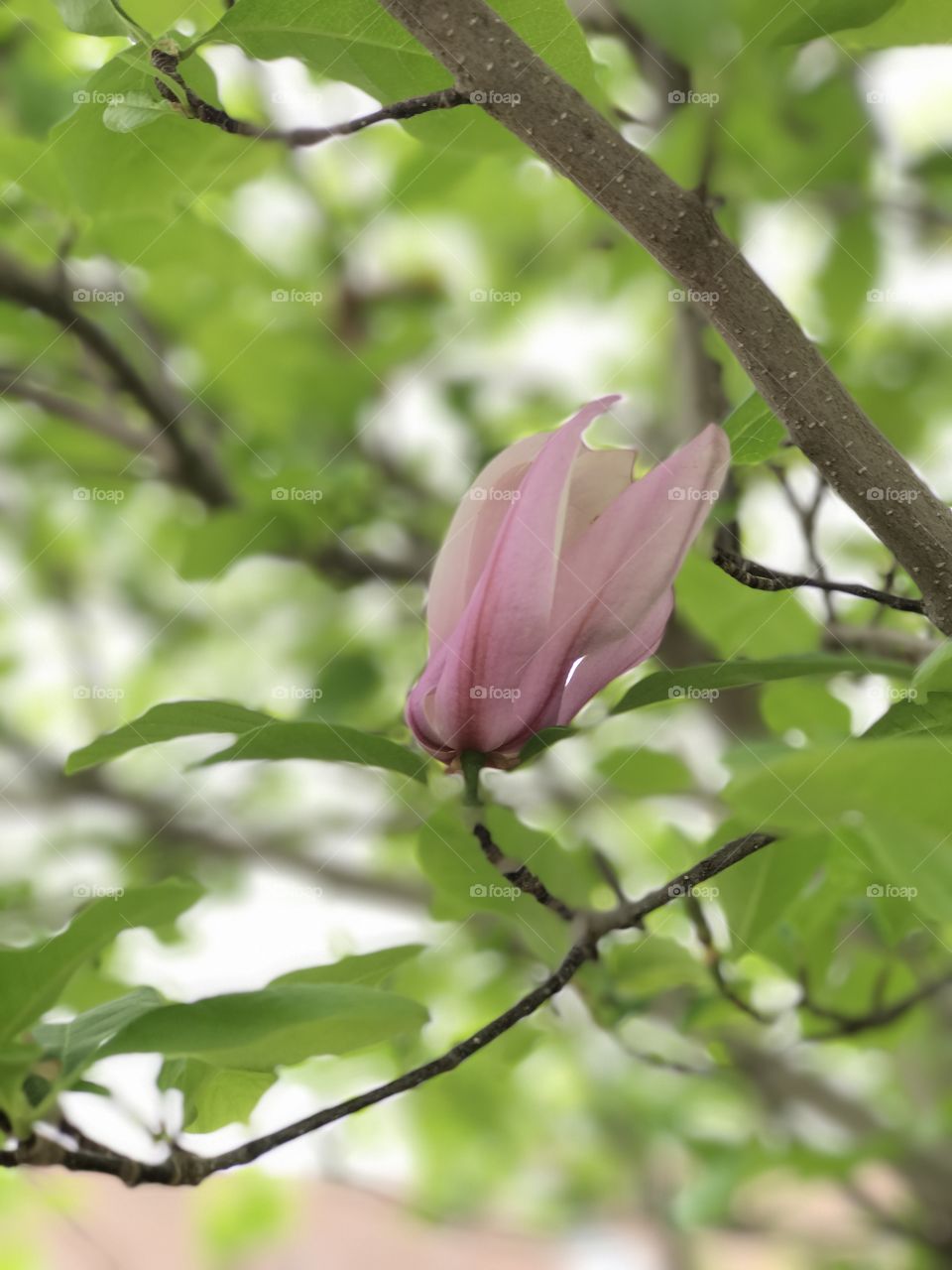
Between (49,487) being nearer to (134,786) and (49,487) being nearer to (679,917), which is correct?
(134,786)

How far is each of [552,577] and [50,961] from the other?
7.8 inches

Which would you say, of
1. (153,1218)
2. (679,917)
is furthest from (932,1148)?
(153,1218)

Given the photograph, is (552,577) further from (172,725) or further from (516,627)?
(172,725)

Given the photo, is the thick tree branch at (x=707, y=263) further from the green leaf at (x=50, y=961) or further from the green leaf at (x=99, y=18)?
the green leaf at (x=50, y=961)

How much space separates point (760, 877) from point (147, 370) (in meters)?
0.83

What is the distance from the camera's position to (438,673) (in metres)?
0.44
